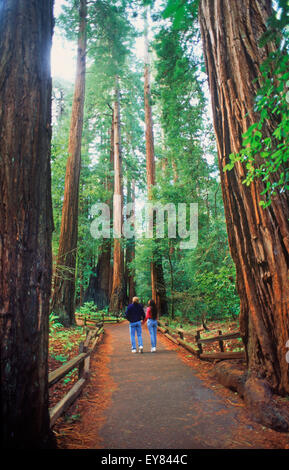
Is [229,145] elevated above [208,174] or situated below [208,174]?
below

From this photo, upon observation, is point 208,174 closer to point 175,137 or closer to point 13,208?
point 175,137

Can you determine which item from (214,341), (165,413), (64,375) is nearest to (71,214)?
(214,341)

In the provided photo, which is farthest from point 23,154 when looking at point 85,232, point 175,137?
point 85,232

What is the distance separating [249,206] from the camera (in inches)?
161

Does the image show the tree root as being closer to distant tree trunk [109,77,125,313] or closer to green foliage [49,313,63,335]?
green foliage [49,313,63,335]

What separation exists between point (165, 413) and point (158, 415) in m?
0.12

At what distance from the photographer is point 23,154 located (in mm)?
2359

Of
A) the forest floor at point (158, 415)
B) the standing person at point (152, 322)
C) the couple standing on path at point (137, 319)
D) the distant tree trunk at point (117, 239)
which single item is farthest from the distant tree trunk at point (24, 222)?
the distant tree trunk at point (117, 239)

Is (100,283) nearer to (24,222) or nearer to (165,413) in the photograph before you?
(165,413)

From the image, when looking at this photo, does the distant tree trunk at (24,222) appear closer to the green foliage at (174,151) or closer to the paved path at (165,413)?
the paved path at (165,413)

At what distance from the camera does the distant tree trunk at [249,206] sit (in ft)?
12.0

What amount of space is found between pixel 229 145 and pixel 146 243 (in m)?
10.9

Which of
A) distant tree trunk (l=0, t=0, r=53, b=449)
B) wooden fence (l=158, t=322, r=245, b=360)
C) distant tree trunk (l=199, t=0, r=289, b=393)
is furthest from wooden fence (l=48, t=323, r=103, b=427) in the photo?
wooden fence (l=158, t=322, r=245, b=360)

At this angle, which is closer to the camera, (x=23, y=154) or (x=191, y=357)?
(x=23, y=154)
